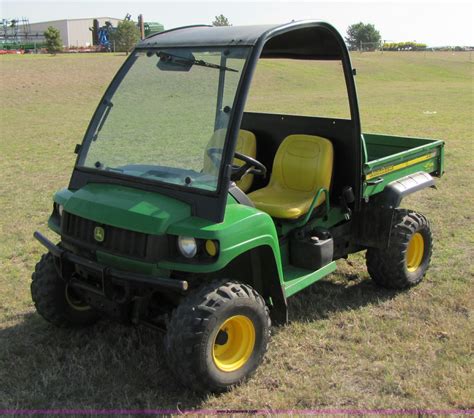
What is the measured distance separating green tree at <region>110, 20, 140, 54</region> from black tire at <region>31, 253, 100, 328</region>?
52956 millimetres

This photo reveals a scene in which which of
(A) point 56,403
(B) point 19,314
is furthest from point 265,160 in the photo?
(A) point 56,403

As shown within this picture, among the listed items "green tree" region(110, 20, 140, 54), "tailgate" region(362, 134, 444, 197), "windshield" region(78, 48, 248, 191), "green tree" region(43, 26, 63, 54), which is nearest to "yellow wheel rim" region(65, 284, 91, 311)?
"windshield" region(78, 48, 248, 191)

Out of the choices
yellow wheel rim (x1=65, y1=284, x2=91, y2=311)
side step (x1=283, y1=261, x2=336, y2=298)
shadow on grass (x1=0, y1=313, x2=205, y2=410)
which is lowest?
shadow on grass (x1=0, y1=313, x2=205, y2=410)

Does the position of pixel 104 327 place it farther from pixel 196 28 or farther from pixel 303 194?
pixel 196 28

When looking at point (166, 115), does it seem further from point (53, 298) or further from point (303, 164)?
point (53, 298)

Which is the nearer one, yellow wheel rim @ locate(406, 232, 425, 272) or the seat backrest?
the seat backrest

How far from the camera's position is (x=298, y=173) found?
4.21 meters

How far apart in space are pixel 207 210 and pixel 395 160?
74.9 inches

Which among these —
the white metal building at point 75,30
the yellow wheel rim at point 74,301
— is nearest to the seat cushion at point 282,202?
the yellow wheel rim at point 74,301

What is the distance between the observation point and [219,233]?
2848mm

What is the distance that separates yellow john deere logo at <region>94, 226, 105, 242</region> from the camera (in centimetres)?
307

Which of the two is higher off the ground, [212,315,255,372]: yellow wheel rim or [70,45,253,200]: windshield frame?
[70,45,253,200]: windshield frame

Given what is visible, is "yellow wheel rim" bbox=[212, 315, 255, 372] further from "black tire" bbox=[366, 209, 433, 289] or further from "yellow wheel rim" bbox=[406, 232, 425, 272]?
"yellow wheel rim" bbox=[406, 232, 425, 272]

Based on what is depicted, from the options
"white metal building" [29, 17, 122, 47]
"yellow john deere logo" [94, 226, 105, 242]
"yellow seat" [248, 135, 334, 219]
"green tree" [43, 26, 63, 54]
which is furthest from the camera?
"white metal building" [29, 17, 122, 47]
